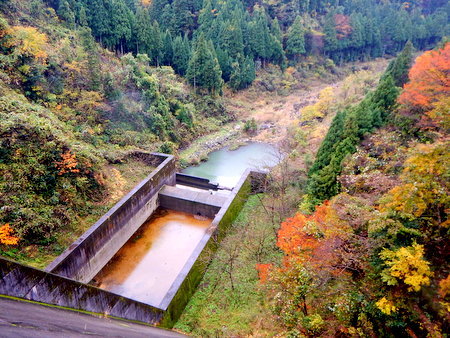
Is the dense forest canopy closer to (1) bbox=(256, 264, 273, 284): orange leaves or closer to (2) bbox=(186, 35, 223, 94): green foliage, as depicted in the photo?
(2) bbox=(186, 35, 223, 94): green foliage

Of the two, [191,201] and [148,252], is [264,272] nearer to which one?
[148,252]

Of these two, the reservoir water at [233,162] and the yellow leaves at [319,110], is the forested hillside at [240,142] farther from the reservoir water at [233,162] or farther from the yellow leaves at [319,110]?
the reservoir water at [233,162]

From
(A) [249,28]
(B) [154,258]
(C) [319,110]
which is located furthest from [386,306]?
(A) [249,28]

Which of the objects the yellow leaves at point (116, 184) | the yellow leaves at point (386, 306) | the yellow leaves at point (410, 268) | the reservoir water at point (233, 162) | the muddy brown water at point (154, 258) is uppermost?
the yellow leaves at point (410, 268)

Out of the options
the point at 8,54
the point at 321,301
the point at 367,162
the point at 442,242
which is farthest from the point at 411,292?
the point at 8,54

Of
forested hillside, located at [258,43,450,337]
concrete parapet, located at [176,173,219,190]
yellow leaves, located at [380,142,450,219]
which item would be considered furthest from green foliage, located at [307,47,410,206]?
concrete parapet, located at [176,173,219,190]

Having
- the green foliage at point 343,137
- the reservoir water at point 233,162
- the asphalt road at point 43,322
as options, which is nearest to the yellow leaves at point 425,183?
the green foliage at point 343,137

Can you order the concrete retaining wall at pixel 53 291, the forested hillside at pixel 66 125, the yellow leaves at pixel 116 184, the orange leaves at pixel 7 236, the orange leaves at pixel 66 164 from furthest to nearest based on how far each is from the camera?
the yellow leaves at pixel 116 184 → the orange leaves at pixel 66 164 → the forested hillside at pixel 66 125 → the orange leaves at pixel 7 236 → the concrete retaining wall at pixel 53 291
